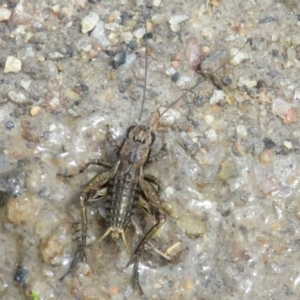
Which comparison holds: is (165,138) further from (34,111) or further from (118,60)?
(34,111)

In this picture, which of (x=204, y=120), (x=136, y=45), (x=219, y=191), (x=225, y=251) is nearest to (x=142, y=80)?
(x=136, y=45)

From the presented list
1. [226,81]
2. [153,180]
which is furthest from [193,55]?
[153,180]

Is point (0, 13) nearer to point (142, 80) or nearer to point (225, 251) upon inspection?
point (142, 80)

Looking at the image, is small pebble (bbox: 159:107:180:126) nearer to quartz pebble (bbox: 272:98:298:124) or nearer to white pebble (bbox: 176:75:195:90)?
white pebble (bbox: 176:75:195:90)

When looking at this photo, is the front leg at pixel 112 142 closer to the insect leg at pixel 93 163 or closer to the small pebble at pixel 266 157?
the insect leg at pixel 93 163

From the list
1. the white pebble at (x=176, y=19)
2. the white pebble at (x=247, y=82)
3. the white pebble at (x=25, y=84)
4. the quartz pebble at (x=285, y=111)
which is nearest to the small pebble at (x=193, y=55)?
the white pebble at (x=176, y=19)

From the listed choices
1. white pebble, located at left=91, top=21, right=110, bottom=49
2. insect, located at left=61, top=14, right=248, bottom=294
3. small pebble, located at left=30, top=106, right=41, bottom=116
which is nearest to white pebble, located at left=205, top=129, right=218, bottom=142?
insect, located at left=61, top=14, right=248, bottom=294
